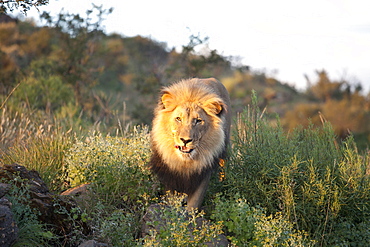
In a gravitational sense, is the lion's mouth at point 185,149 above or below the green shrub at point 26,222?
above

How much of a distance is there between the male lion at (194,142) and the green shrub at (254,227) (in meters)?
0.39

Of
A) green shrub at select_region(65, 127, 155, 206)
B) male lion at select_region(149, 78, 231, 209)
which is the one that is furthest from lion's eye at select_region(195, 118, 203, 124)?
green shrub at select_region(65, 127, 155, 206)

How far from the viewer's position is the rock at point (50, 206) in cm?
493

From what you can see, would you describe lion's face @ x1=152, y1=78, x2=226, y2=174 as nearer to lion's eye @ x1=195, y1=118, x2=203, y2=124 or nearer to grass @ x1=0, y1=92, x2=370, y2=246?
lion's eye @ x1=195, y1=118, x2=203, y2=124

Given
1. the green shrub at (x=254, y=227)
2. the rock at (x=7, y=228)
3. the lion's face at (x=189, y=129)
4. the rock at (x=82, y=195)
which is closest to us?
the rock at (x=7, y=228)

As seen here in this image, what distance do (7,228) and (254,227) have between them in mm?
2496

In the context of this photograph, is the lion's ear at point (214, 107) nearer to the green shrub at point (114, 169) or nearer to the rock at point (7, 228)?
the green shrub at point (114, 169)

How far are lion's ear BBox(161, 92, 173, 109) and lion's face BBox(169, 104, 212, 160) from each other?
0.15 metres

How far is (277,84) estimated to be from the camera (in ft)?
144

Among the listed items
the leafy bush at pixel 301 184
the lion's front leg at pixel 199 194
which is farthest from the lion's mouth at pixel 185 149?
the leafy bush at pixel 301 184

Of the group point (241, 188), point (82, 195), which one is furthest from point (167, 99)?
point (82, 195)

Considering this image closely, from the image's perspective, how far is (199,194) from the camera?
5.45 m

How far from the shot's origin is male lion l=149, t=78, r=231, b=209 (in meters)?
5.23

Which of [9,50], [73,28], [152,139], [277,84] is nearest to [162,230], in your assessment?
[152,139]
